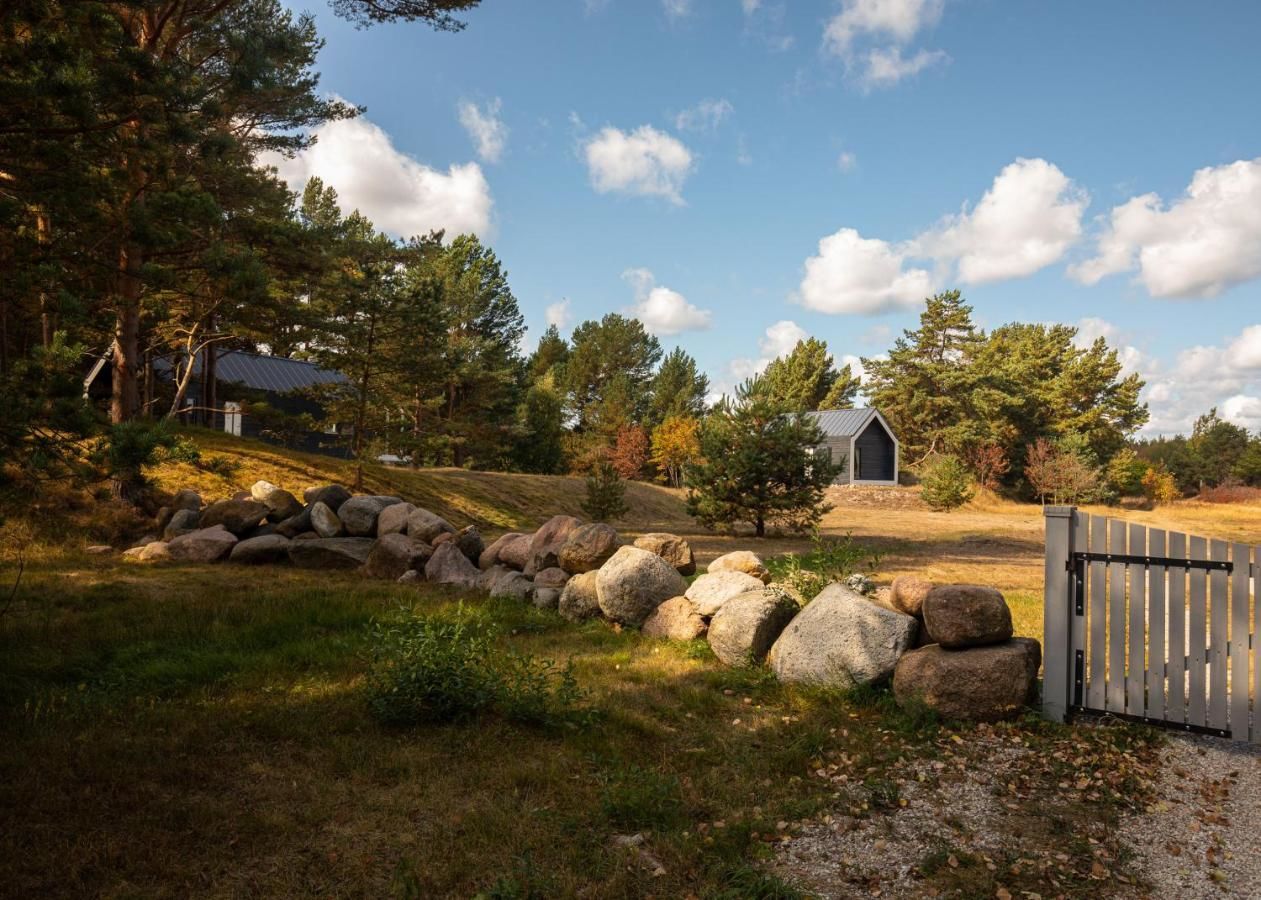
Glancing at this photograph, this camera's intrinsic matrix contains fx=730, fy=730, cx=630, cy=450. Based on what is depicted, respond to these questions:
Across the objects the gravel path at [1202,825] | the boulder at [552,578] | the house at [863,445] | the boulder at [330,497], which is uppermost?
the house at [863,445]

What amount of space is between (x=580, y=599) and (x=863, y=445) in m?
35.0

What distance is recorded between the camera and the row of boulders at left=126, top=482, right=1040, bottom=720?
18.9ft

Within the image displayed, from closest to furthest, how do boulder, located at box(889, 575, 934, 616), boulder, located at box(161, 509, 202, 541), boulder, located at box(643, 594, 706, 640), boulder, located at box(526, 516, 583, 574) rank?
1. boulder, located at box(889, 575, 934, 616)
2. boulder, located at box(643, 594, 706, 640)
3. boulder, located at box(526, 516, 583, 574)
4. boulder, located at box(161, 509, 202, 541)

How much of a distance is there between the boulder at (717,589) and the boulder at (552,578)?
211 cm

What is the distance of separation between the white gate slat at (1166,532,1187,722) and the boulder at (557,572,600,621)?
5580 millimetres

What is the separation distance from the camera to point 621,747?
5.14 meters

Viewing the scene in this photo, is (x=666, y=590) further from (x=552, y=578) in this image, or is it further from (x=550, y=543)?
(x=550, y=543)

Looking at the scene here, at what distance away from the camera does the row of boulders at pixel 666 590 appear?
5.75 m

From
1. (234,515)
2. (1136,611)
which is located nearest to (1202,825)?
(1136,611)

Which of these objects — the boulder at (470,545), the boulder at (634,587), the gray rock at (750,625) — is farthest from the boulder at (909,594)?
the boulder at (470,545)

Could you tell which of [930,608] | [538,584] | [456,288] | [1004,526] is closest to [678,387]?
[456,288]

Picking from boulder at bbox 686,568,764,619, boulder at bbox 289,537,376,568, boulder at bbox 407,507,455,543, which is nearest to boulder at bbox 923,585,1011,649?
boulder at bbox 686,568,764,619

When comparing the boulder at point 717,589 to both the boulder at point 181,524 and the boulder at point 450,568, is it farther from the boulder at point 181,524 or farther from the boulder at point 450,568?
the boulder at point 181,524

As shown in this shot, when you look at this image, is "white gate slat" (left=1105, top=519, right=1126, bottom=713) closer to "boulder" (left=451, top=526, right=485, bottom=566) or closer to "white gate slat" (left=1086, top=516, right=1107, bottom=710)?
"white gate slat" (left=1086, top=516, right=1107, bottom=710)
